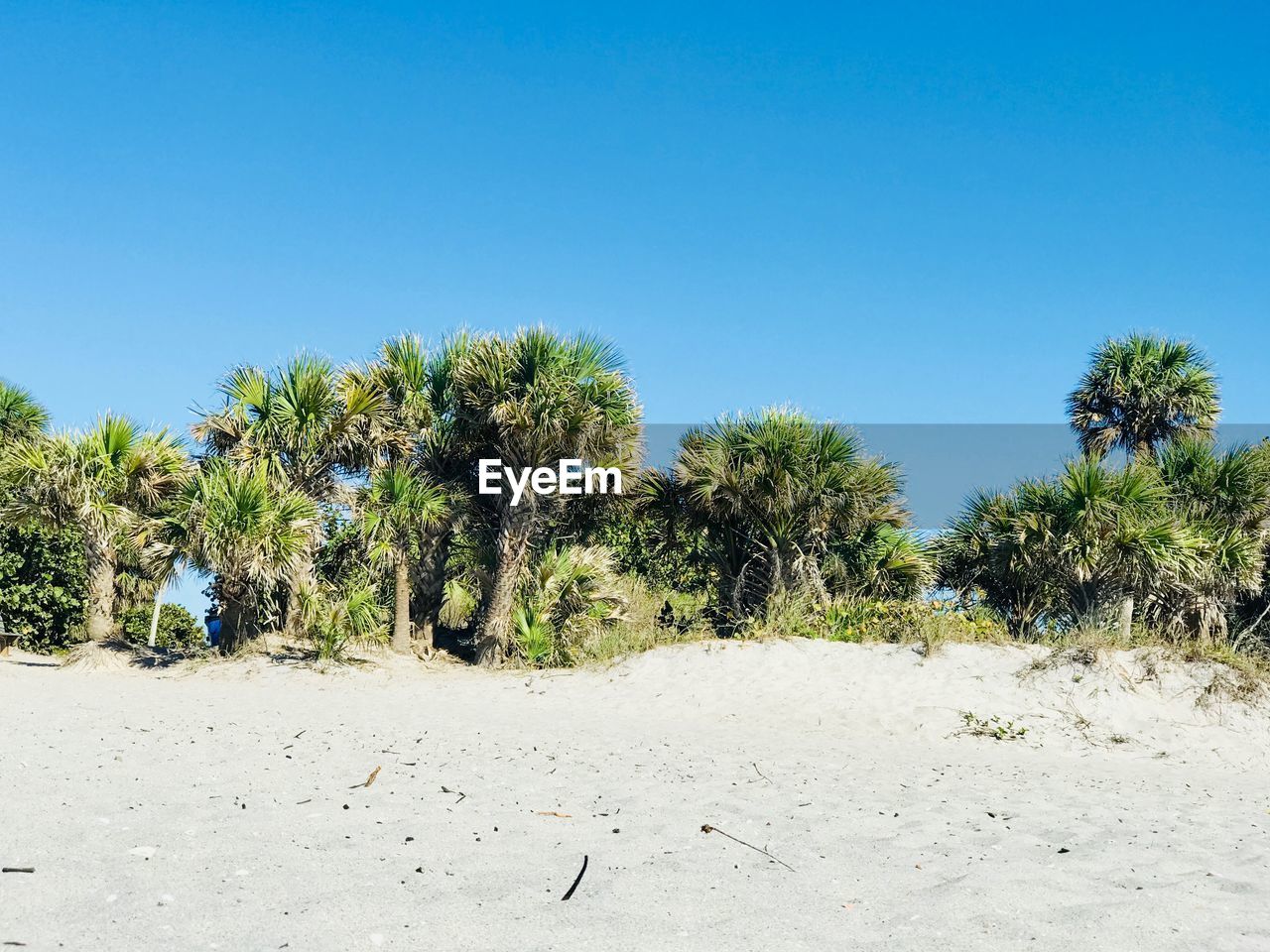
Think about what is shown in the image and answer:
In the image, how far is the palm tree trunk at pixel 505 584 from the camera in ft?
57.5

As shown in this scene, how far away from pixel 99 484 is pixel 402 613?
212 inches

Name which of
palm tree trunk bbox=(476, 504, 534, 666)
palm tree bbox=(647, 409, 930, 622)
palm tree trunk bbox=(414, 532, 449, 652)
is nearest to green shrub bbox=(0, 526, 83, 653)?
palm tree trunk bbox=(414, 532, 449, 652)

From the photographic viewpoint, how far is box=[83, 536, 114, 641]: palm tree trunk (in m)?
17.0

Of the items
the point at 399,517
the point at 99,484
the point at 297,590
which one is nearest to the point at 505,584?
the point at 399,517

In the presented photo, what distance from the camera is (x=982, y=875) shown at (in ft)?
19.9

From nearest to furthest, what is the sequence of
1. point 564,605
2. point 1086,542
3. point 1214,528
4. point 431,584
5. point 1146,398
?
point 1086,542 < point 564,605 < point 1214,528 < point 431,584 < point 1146,398

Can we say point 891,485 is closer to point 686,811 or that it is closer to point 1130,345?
point 1130,345

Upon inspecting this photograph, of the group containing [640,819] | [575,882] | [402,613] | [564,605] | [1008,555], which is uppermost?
[1008,555]

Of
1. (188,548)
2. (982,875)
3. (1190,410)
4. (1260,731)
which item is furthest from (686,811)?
(1190,410)

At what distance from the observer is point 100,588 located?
17.3 m

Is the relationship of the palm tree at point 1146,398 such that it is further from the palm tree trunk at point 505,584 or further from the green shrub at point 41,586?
the green shrub at point 41,586

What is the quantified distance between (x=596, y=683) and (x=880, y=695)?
164 inches

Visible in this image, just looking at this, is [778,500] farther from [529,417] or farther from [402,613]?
[402,613]

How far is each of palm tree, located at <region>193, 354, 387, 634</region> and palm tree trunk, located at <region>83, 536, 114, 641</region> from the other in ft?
8.46
